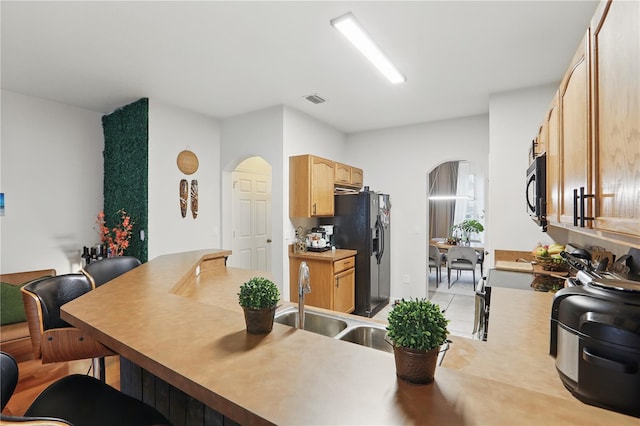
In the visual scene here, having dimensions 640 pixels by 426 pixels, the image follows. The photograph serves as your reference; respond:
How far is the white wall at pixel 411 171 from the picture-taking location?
4547 millimetres

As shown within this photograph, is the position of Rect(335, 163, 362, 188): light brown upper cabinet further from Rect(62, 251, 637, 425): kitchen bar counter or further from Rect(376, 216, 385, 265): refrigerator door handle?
Rect(62, 251, 637, 425): kitchen bar counter

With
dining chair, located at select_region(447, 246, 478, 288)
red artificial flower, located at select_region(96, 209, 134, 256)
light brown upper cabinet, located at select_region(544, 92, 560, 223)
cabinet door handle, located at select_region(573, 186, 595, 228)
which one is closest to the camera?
cabinet door handle, located at select_region(573, 186, 595, 228)

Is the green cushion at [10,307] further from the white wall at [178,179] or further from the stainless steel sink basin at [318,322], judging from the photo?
the stainless steel sink basin at [318,322]

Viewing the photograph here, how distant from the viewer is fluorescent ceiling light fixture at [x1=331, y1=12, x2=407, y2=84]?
2170 millimetres

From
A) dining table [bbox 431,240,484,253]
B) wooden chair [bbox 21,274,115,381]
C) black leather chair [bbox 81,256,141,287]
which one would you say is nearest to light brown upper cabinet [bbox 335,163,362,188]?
dining table [bbox 431,240,484,253]

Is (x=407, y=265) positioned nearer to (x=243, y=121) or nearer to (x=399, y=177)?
(x=399, y=177)

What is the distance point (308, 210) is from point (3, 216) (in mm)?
3354

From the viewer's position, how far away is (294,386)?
746 mm

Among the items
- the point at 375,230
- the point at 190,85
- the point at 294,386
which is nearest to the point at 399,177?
the point at 375,230

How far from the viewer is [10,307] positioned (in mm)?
3066

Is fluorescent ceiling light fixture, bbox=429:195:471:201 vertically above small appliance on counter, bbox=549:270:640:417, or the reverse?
fluorescent ceiling light fixture, bbox=429:195:471:201

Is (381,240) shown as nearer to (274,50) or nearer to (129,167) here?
(274,50)

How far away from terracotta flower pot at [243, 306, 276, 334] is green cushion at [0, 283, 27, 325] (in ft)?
11.2

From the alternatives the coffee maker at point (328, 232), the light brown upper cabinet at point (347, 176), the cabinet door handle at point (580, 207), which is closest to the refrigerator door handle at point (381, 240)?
the coffee maker at point (328, 232)
